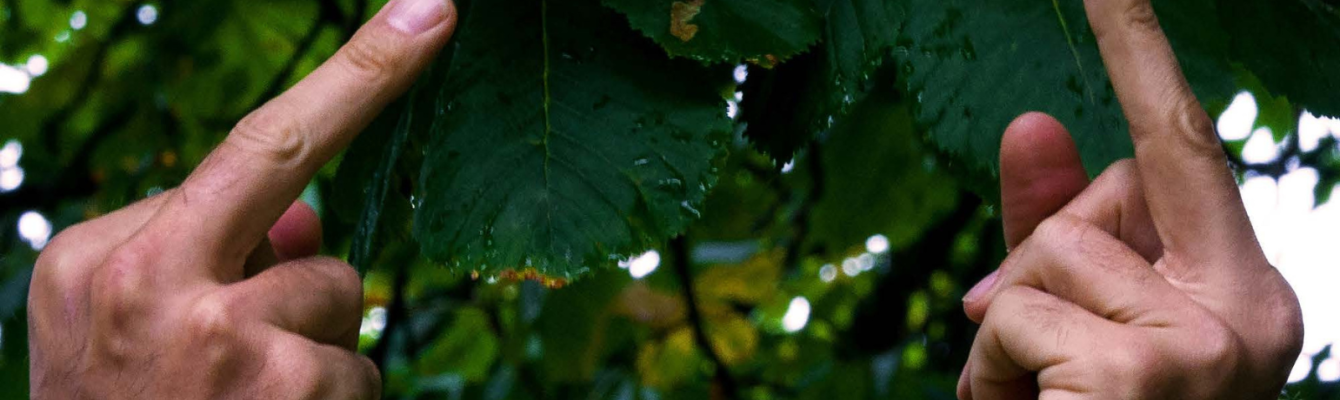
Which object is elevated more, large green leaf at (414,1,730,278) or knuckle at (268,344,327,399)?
large green leaf at (414,1,730,278)

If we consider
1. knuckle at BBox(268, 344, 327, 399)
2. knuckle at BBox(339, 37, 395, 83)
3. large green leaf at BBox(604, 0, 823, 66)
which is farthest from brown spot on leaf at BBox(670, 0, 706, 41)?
knuckle at BBox(268, 344, 327, 399)

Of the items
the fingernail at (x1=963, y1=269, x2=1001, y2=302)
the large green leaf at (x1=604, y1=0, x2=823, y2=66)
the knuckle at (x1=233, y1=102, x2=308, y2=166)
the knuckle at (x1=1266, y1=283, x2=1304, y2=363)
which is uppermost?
the large green leaf at (x1=604, y1=0, x2=823, y2=66)

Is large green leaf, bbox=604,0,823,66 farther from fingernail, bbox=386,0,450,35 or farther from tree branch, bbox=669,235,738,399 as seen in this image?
A: tree branch, bbox=669,235,738,399

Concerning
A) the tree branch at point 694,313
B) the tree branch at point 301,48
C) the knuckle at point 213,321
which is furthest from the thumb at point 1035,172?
the tree branch at point 301,48

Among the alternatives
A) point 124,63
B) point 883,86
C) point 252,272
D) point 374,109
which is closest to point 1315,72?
point 883,86

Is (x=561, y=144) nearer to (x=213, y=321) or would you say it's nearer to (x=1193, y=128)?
(x=213, y=321)

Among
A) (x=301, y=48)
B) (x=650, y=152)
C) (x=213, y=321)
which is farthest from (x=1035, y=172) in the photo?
(x=301, y=48)

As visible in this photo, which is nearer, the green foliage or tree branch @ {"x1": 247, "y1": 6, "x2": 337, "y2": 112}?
the green foliage

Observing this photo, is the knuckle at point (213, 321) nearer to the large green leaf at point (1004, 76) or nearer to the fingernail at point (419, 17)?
the fingernail at point (419, 17)
